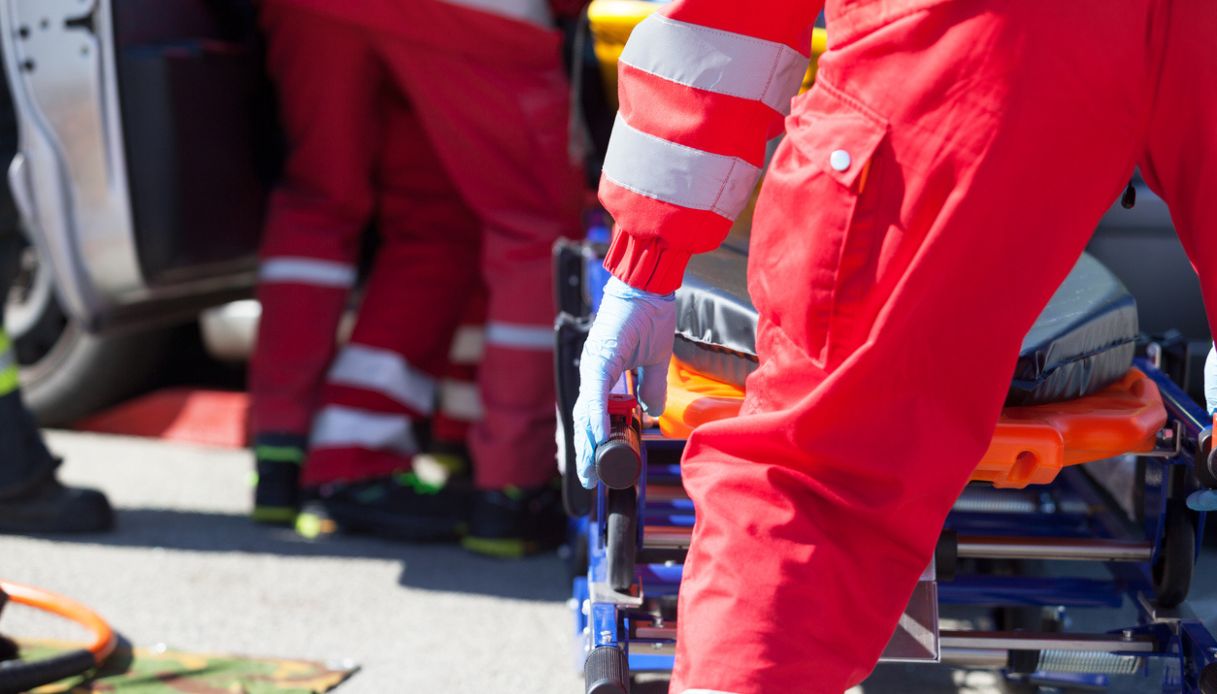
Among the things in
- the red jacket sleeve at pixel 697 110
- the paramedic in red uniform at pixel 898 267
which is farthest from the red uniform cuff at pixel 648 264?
the paramedic in red uniform at pixel 898 267

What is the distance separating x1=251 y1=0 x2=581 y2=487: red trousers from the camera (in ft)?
9.57

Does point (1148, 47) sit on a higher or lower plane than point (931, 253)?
higher

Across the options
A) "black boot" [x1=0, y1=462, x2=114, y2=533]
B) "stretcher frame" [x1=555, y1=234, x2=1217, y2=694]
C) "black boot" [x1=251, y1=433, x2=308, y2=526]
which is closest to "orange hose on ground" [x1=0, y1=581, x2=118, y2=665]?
"black boot" [x1=0, y1=462, x2=114, y2=533]

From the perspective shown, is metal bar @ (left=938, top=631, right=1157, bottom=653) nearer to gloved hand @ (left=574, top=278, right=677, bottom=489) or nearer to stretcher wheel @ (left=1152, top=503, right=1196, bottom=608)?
stretcher wheel @ (left=1152, top=503, right=1196, bottom=608)

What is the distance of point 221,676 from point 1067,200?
1711 mm

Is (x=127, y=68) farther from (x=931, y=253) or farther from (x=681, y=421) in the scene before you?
(x=931, y=253)

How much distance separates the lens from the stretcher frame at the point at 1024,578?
1.74 m

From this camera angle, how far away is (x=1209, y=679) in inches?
66.5

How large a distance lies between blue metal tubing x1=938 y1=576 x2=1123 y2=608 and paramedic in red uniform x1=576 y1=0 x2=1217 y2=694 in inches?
28.1

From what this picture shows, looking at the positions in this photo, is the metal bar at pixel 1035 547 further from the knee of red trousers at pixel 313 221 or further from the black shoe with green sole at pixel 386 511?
the knee of red trousers at pixel 313 221

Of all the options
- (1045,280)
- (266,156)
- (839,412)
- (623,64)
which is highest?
(623,64)

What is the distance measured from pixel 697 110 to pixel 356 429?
1.87 metres

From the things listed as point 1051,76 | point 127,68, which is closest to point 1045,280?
point 1051,76

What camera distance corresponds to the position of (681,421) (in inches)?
70.0
